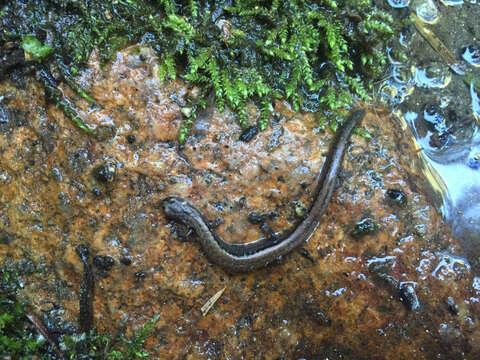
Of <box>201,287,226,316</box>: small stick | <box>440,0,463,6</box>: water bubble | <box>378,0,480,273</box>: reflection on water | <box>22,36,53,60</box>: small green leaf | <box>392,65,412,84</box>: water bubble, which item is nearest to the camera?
<box>22,36,53,60</box>: small green leaf

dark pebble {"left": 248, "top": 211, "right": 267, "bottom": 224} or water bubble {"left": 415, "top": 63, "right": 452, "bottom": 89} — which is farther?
water bubble {"left": 415, "top": 63, "right": 452, "bottom": 89}

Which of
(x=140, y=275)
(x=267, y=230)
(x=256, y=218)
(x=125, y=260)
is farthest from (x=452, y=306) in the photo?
(x=125, y=260)

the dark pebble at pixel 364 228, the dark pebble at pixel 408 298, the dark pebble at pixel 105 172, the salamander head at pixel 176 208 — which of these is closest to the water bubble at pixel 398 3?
the dark pebble at pixel 364 228

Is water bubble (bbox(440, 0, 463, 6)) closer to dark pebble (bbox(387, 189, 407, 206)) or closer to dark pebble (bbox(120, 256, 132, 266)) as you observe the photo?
dark pebble (bbox(387, 189, 407, 206))

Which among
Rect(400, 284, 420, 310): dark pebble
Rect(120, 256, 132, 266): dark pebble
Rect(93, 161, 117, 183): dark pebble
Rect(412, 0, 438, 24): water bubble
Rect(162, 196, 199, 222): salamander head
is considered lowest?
Rect(400, 284, 420, 310): dark pebble

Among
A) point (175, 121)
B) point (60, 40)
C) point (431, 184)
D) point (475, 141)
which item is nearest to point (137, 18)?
point (60, 40)

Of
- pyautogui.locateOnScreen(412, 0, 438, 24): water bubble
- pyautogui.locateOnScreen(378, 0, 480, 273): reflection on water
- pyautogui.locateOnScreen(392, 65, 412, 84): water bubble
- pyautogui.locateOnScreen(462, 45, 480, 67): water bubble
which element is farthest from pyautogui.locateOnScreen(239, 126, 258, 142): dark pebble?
pyautogui.locateOnScreen(462, 45, 480, 67): water bubble

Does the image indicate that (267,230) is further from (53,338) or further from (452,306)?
(53,338)
